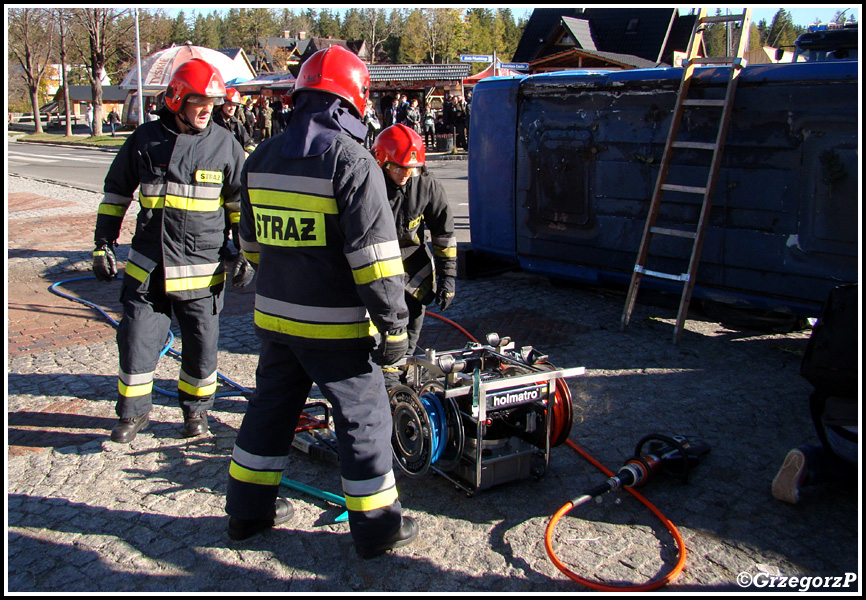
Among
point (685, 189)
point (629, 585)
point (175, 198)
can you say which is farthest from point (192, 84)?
point (685, 189)

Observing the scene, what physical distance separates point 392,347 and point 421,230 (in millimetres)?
1979

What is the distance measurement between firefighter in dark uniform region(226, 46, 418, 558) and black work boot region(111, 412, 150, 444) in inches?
52.9

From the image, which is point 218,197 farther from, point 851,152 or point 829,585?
point 851,152

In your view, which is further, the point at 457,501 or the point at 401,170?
the point at 401,170

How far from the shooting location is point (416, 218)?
4645 mm

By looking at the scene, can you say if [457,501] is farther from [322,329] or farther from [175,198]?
[175,198]

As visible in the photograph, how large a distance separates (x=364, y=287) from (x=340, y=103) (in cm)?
80

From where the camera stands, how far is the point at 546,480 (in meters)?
3.80

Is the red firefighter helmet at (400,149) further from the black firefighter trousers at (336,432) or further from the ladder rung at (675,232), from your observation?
the ladder rung at (675,232)

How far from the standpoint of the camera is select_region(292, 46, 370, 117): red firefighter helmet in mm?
2973

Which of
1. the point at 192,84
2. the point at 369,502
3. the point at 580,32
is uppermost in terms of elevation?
the point at 580,32

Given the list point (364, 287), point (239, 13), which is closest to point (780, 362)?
point (364, 287)

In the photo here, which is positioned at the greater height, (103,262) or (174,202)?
(174,202)

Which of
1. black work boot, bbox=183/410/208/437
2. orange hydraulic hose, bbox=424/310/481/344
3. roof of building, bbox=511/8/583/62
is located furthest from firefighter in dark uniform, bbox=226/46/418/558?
roof of building, bbox=511/8/583/62
